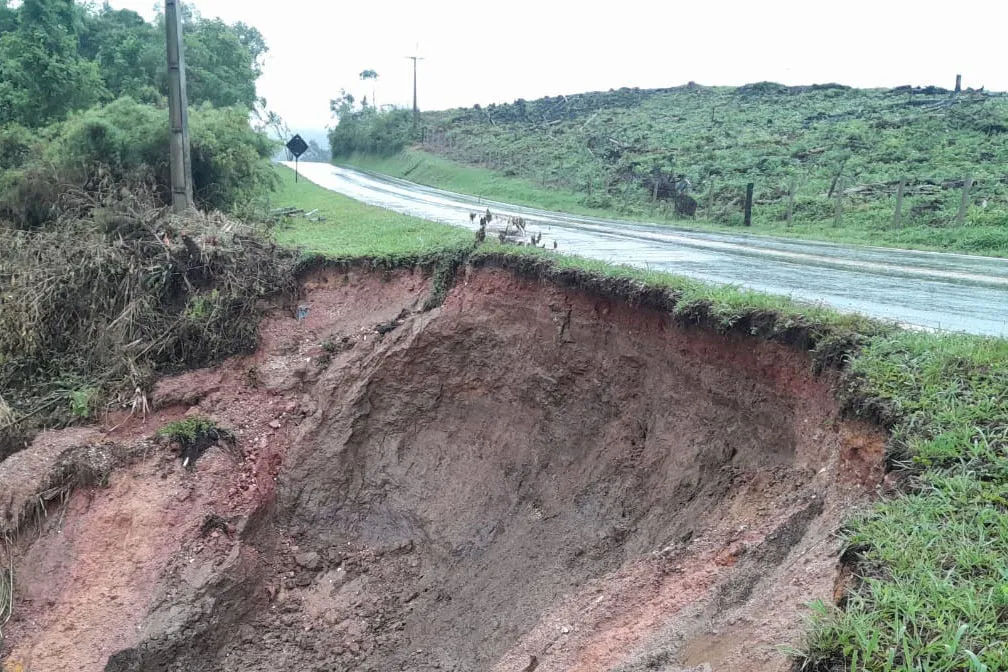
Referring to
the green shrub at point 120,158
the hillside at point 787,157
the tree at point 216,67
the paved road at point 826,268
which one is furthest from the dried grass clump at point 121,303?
the tree at point 216,67

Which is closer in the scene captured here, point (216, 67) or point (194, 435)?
point (194, 435)

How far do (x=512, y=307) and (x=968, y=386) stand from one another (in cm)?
505

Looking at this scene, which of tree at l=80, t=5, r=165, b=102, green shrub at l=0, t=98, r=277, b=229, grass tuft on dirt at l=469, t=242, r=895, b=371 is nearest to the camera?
grass tuft on dirt at l=469, t=242, r=895, b=371

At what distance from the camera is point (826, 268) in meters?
10.7

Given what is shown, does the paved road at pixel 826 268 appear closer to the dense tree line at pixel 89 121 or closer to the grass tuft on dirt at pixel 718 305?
the grass tuft on dirt at pixel 718 305

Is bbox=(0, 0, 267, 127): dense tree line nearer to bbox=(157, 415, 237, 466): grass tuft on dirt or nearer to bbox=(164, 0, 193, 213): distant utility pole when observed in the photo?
bbox=(164, 0, 193, 213): distant utility pole

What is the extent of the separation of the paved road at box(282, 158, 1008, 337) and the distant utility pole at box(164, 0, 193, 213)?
6.55 metres

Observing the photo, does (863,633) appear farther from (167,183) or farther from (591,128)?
(591,128)

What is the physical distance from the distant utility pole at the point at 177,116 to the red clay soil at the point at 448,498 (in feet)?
13.0

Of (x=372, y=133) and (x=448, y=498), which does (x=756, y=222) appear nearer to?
(x=448, y=498)

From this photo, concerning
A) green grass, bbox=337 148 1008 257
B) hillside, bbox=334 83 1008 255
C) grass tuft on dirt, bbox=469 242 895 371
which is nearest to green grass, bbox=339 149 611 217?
green grass, bbox=337 148 1008 257

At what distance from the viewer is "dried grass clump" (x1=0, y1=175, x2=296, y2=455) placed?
31.2 feet

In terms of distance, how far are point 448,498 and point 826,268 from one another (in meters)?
6.86

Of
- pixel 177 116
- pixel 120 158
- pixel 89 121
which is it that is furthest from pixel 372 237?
pixel 89 121
